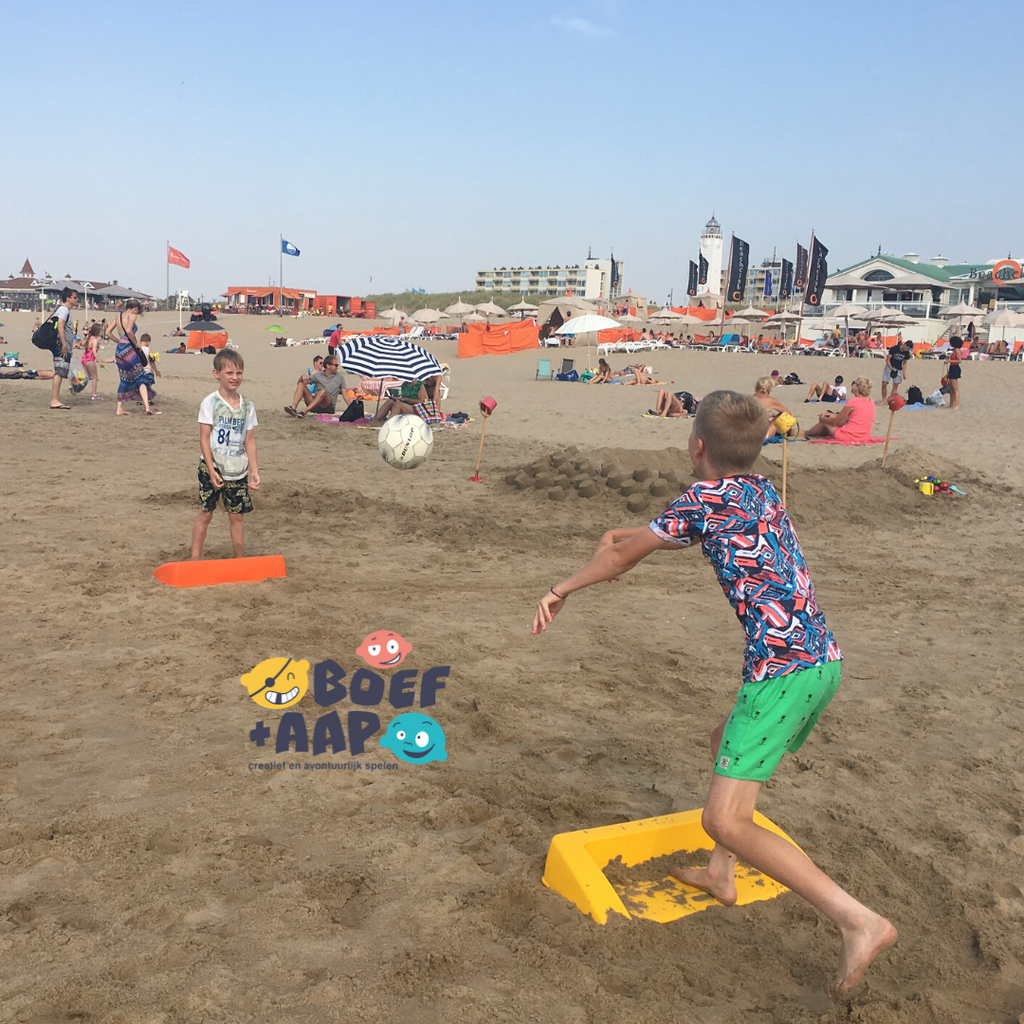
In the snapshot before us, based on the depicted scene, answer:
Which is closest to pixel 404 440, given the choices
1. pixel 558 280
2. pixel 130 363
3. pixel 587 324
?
pixel 130 363

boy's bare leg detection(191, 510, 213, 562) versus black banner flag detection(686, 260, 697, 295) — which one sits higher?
black banner flag detection(686, 260, 697, 295)

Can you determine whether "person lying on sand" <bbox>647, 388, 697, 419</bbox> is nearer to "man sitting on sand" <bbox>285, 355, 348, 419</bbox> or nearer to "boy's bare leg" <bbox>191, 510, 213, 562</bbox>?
"man sitting on sand" <bbox>285, 355, 348, 419</bbox>

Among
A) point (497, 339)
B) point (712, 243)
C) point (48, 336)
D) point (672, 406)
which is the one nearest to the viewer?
point (48, 336)

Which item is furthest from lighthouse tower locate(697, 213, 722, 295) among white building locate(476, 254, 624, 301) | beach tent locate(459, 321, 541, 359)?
beach tent locate(459, 321, 541, 359)

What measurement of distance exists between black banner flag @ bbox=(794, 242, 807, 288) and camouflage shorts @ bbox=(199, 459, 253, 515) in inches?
1544

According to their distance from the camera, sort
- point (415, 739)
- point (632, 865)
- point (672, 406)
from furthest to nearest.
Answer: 1. point (672, 406)
2. point (415, 739)
3. point (632, 865)

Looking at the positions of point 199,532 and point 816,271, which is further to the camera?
point 816,271

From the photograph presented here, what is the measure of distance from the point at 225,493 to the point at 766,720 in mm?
4718

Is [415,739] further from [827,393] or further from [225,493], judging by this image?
[827,393]

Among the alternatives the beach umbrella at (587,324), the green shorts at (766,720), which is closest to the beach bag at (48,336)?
the green shorts at (766,720)

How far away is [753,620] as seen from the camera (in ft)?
8.36

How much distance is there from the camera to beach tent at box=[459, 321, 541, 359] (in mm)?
35562

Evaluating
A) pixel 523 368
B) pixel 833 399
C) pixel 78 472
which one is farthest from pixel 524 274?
pixel 78 472

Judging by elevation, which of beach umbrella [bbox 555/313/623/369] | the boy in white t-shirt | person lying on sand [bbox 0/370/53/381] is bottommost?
person lying on sand [bbox 0/370/53/381]
